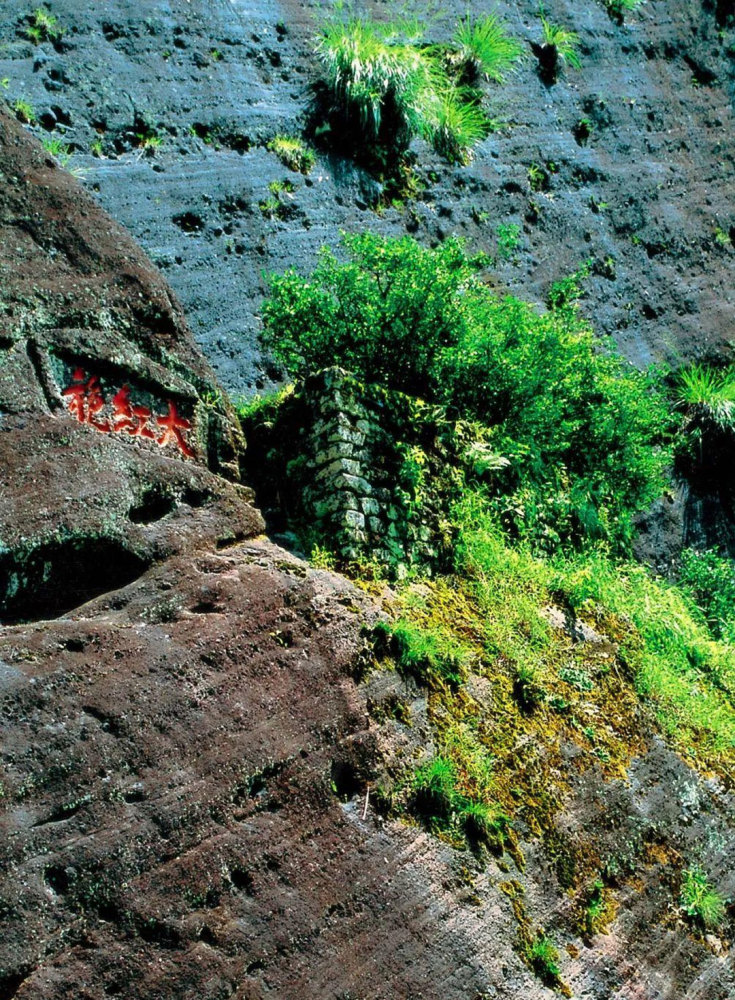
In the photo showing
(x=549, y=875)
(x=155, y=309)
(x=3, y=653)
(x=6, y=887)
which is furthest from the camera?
(x=155, y=309)

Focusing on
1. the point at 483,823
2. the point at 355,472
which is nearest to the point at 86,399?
the point at 355,472

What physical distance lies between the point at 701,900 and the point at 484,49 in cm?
815

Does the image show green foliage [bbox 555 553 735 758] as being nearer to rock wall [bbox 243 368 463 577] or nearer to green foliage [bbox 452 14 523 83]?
rock wall [bbox 243 368 463 577]

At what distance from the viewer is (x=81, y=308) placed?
4.33 meters

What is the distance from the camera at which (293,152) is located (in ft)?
27.0

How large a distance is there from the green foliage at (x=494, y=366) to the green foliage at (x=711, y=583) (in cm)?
122

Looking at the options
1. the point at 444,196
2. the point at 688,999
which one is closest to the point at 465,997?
the point at 688,999

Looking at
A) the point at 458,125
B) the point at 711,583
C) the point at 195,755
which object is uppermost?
the point at 458,125

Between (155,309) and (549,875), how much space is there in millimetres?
3082

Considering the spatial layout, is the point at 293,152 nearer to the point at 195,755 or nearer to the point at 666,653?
the point at 666,653

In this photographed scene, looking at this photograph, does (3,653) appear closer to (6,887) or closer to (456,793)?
(6,887)

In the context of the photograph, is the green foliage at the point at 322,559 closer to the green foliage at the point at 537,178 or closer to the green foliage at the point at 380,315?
the green foliage at the point at 380,315

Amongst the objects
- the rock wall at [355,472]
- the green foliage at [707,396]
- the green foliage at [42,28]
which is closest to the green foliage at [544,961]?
the rock wall at [355,472]

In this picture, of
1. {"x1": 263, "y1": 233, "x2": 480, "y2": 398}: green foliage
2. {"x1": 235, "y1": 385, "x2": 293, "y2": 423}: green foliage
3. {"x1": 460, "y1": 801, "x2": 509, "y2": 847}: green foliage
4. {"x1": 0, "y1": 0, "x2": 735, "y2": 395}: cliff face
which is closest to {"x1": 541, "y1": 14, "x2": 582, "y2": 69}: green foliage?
{"x1": 0, "y1": 0, "x2": 735, "y2": 395}: cliff face
